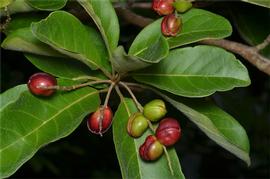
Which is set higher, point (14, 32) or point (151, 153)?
point (14, 32)

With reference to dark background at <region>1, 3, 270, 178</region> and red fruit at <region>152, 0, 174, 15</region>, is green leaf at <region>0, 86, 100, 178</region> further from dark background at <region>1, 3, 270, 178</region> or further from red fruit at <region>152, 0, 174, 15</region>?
dark background at <region>1, 3, 270, 178</region>

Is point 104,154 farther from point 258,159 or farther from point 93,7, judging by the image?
point 93,7

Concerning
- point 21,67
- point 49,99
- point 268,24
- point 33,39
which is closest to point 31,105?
point 49,99

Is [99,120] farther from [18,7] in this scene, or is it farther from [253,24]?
[253,24]

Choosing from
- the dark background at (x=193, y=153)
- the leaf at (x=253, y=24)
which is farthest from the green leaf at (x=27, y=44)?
the dark background at (x=193, y=153)

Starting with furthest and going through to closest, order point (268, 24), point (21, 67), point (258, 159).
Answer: point (258, 159) < point (21, 67) < point (268, 24)

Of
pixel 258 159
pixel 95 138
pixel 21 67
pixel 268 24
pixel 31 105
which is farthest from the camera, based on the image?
pixel 258 159

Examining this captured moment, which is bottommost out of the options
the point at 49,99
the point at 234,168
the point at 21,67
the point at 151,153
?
the point at 234,168
